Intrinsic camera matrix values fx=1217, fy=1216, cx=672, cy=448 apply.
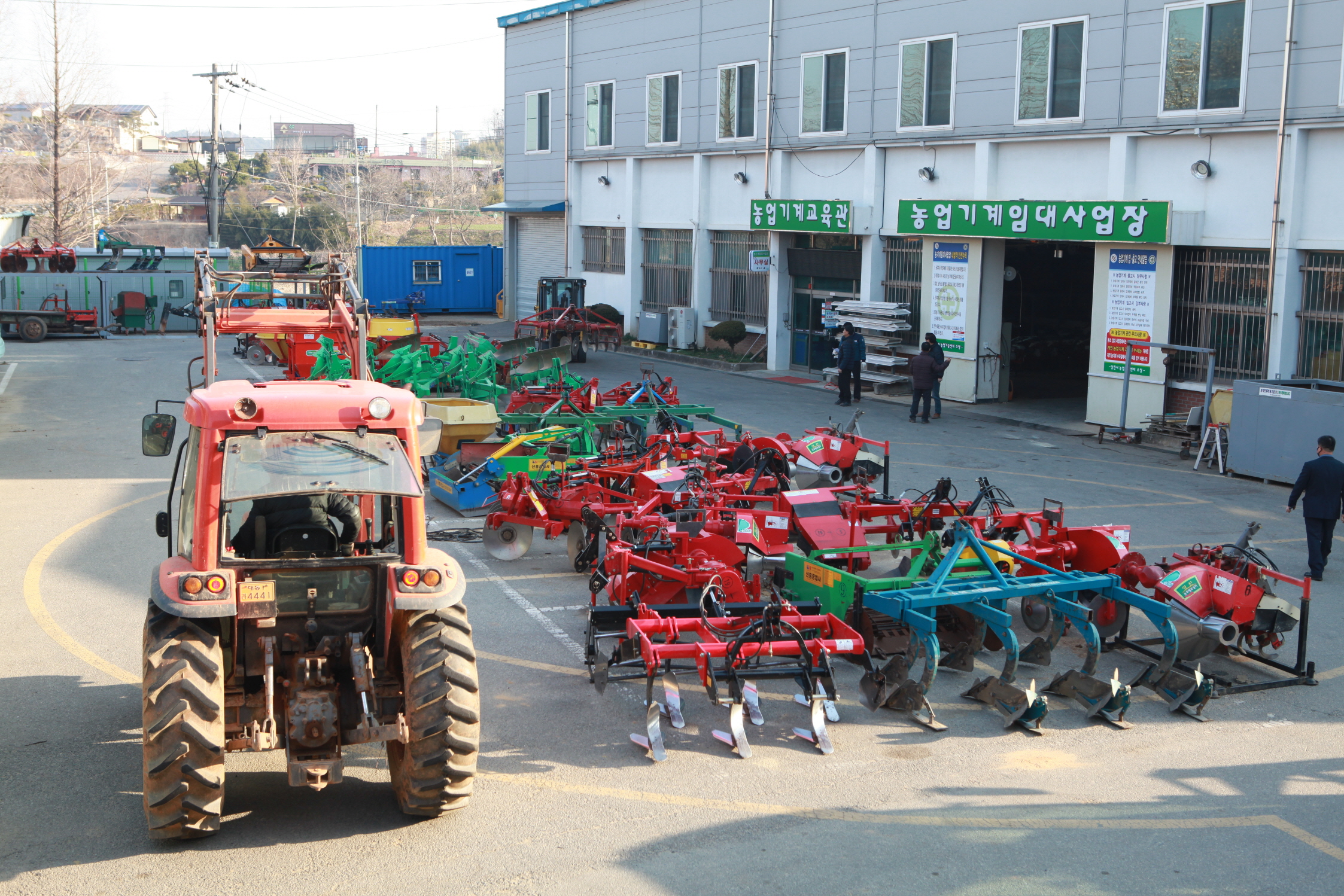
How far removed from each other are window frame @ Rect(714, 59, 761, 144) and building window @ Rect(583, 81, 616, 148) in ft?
18.6

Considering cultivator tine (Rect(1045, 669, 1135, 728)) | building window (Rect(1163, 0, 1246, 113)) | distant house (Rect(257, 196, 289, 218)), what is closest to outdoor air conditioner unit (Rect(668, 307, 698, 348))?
building window (Rect(1163, 0, 1246, 113))

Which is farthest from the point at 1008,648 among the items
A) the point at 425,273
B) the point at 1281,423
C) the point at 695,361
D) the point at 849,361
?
the point at 425,273

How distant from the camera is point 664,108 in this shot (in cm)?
3541

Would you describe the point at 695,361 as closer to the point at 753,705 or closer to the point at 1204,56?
the point at 1204,56

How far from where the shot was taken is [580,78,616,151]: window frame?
37.6 metres

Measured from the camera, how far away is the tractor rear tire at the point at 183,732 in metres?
6.34

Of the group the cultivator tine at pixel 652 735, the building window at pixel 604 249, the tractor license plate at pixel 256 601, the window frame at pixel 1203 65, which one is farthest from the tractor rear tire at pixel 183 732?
the building window at pixel 604 249

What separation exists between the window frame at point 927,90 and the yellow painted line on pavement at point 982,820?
20.9 metres

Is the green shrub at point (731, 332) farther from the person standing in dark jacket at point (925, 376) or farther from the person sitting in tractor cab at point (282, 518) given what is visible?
the person sitting in tractor cab at point (282, 518)

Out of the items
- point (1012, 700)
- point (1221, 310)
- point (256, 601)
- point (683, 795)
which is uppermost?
point (1221, 310)

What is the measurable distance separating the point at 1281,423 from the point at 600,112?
2553 cm

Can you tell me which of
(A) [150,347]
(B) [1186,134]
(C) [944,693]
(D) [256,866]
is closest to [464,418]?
(C) [944,693]

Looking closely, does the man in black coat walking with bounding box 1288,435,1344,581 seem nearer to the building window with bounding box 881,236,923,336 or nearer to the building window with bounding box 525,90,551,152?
the building window with bounding box 881,236,923,336

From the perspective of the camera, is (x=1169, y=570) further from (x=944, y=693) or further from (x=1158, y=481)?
(x=1158, y=481)
